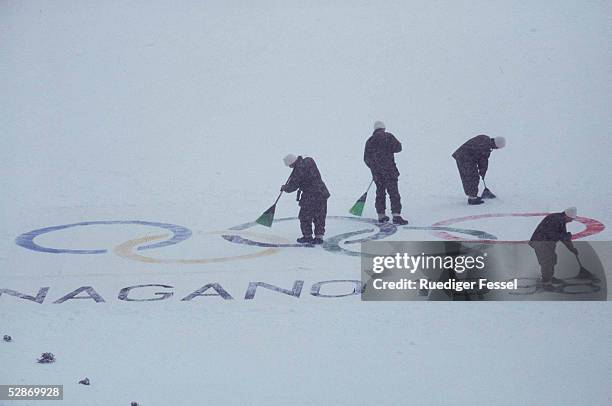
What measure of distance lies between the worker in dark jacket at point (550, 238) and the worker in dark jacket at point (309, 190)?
317cm

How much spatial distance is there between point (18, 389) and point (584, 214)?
9.10m

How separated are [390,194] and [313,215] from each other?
1.58m

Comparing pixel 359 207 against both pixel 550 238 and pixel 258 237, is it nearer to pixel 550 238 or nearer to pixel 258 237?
pixel 258 237

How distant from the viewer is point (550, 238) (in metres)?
9.00

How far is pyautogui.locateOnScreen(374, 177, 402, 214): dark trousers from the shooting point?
40.8 ft

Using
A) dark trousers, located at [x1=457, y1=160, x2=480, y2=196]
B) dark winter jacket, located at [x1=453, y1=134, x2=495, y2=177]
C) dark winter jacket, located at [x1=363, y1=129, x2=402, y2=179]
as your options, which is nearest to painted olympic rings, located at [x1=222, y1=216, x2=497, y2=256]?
dark winter jacket, located at [x1=363, y1=129, x2=402, y2=179]

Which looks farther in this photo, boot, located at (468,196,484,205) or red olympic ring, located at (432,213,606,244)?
boot, located at (468,196,484,205)

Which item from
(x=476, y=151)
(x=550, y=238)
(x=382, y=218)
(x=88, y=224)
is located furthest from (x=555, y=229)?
(x=88, y=224)

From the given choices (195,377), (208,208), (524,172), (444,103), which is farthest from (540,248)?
(444,103)

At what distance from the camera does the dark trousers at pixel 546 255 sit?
9062 mm

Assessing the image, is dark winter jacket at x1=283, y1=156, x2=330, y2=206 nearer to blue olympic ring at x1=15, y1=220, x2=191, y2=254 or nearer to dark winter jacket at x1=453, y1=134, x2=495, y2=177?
blue olympic ring at x1=15, y1=220, x2=191, y2=254

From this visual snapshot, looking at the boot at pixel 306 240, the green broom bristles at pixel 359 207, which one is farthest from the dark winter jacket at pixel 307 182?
the green broom bristles at pixel 359 207

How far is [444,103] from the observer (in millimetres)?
20297

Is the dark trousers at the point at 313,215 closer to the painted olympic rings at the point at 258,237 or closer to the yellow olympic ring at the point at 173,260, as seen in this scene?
the painted olympic rings at the point at 258,237
